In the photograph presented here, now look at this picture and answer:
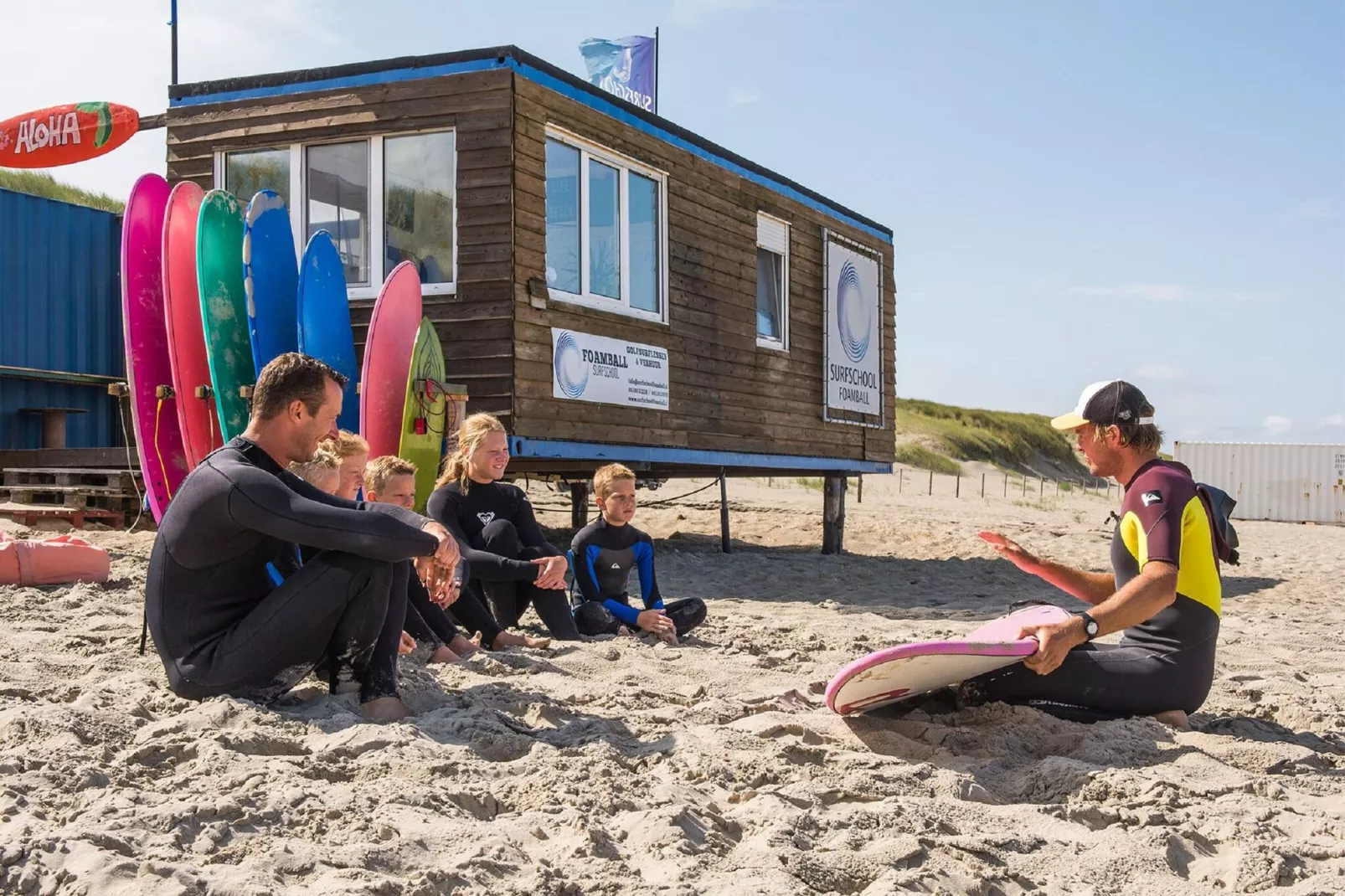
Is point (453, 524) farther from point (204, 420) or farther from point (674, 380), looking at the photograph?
point (674, 380)

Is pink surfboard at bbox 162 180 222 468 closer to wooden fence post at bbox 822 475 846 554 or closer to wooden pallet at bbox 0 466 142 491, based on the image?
wooden pallet at bbox 0 466 142 491

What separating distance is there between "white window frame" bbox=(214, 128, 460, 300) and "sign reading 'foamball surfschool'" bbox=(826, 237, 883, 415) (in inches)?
201

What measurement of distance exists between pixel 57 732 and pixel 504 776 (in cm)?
121

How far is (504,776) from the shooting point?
3115 mm

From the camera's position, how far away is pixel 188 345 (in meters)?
8.07

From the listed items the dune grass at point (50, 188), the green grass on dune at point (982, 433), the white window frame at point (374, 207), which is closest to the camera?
the white window frame at point (374, 207)

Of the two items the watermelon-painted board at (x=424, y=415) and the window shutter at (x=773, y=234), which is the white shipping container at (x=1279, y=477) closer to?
the window shutter at (x=773, y=234)

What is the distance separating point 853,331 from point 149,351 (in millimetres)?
7567

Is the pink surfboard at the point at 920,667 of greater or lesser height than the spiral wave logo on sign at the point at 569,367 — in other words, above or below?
below

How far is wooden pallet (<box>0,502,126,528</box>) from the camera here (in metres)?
9.72

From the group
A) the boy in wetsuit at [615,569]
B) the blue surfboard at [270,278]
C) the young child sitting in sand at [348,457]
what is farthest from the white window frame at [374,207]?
the young child sitting in sand at [348,457]

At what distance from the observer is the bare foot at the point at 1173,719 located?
3.86 metres

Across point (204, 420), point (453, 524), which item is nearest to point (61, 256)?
point (204, 420)

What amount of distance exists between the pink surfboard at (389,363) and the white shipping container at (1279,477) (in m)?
27.1
